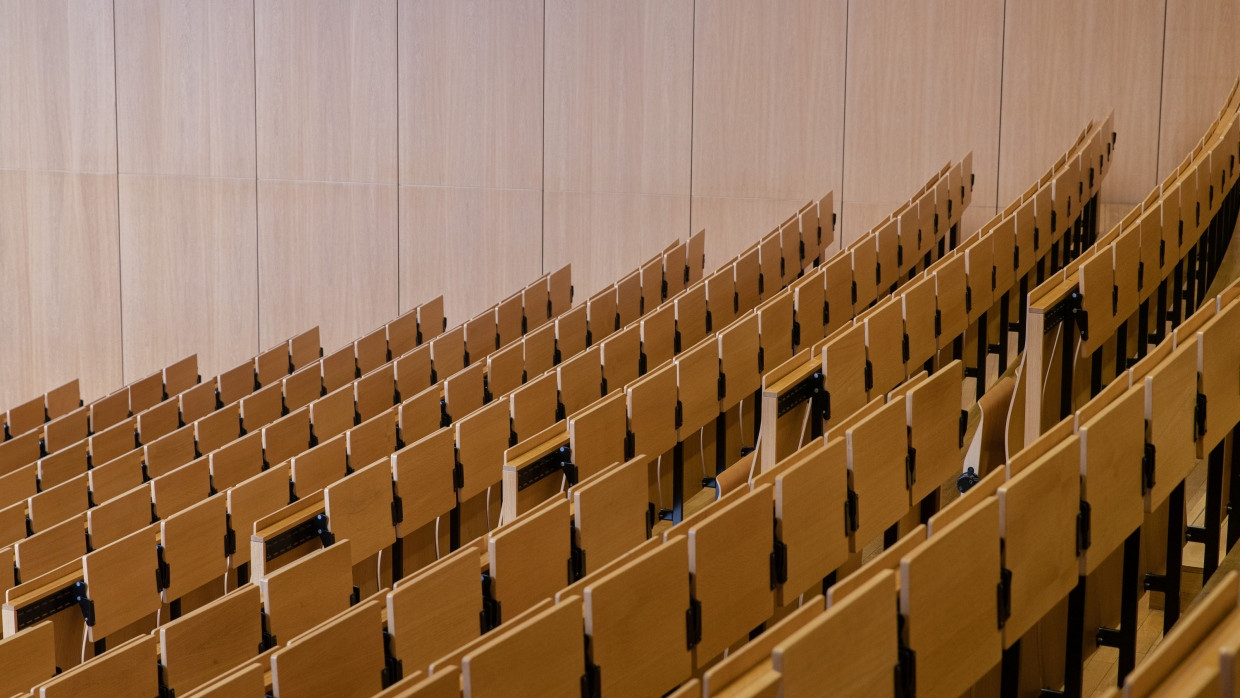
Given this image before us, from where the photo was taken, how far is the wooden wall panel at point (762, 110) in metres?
1.62

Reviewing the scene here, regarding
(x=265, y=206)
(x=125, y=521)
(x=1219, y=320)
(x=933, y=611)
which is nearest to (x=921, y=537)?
(x=933, y=611)

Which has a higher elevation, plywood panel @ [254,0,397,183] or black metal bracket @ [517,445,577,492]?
plywood panel @ [254,0,397,183]

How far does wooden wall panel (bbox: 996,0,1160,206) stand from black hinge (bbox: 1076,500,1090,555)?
108 cm

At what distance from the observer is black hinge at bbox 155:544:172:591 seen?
2.97ft

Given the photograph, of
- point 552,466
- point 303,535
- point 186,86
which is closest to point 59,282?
point 186,86

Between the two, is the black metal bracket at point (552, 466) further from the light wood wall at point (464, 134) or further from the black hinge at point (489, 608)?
the light wood wall at point (464, 134)

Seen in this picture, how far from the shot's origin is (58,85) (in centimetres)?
206

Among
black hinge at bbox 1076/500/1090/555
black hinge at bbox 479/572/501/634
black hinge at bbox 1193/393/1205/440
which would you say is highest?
black hinge at bbox 1193/393/1205/440

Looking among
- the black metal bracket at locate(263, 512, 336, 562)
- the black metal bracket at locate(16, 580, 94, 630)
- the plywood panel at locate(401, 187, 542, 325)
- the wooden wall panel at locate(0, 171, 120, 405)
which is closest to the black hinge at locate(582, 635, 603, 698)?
the black metal bracket at locate(263, 512, 336, 562)

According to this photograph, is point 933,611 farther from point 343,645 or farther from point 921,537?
point 343,645

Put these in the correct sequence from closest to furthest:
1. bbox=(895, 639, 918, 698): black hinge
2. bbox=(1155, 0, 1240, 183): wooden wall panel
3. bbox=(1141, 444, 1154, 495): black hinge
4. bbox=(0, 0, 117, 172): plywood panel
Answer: bbox=(895, 639, 918, 698): black hinge < bbox=(1141, 444, 1154, 495): black hinge < bbox=(1155, 0, 1240, 183): wooden wall panel < bbox=(0, 0, 117, 172): plywood panel

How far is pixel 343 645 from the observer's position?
0.58 meters

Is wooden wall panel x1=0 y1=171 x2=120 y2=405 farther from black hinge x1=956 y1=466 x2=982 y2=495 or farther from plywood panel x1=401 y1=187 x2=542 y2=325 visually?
black hinge x1=956 y1=466 x2=982 y2=495

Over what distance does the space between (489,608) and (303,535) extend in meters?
0.26
